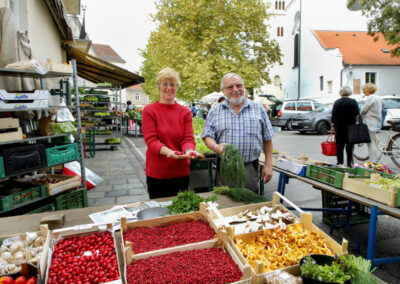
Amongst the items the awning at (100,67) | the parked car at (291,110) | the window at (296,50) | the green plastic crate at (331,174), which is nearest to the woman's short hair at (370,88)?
the green plastic crate at (331,174)

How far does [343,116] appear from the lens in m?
6.51

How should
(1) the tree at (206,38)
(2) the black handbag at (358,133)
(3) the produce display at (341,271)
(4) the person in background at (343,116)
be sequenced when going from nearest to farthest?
(3) the produce display at (341,271) < (2) the black handbag at (358,133) < (4) the person in background at (343,116) < (1) the tree at (206,38)

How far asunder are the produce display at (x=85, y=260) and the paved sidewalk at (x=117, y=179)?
2902mm

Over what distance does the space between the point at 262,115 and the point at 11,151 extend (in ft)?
10.1

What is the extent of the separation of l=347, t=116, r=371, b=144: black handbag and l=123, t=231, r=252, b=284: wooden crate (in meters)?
5.57

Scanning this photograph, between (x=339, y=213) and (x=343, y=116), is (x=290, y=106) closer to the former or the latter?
(x=343, y=116)

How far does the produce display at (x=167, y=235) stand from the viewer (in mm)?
1813

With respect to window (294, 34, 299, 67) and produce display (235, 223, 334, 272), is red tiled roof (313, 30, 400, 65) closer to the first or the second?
window (294, 34, 299, 67)

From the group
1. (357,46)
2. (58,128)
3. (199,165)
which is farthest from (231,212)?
(357,46)

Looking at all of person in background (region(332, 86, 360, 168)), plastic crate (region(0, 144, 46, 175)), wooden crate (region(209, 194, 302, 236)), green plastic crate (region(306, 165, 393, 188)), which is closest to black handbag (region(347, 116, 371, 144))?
person in background (region(332, 86, 360, 168))

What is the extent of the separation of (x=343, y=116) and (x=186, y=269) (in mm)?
6143

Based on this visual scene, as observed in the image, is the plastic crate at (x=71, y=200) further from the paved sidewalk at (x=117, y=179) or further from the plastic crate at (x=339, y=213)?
the plastic crate at (x=339, y=213)

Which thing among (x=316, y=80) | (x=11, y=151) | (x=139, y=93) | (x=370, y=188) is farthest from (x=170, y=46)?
(x=139, y=93)

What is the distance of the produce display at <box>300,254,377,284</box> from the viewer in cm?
133
